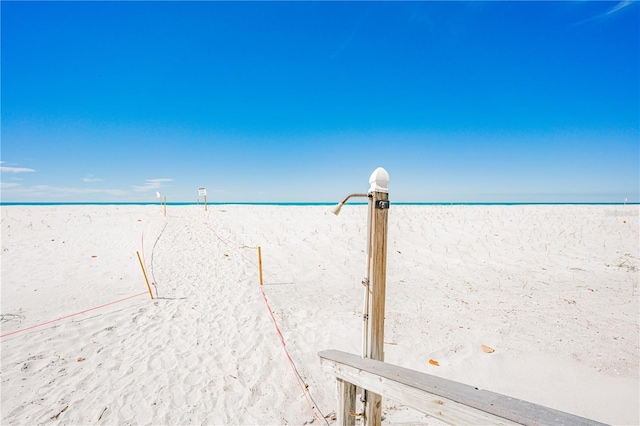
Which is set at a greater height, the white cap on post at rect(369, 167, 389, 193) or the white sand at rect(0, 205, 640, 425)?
the white cap on post at rect(369, 167, 389, 193)

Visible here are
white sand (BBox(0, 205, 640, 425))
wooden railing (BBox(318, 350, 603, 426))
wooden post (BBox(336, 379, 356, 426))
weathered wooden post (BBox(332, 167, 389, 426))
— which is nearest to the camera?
wooden railing (BBox(318, 350, 603, 426))

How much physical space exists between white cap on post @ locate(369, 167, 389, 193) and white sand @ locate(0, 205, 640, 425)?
3.41 metres

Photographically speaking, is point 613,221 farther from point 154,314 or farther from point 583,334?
point 154,314

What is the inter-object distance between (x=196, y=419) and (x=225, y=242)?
1017 cm

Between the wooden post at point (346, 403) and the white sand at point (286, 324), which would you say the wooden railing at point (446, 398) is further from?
the white sand at point (286, 324)

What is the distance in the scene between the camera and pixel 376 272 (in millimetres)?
2971

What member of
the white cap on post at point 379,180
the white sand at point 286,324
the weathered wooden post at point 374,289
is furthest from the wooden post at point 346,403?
the white cap on post at point 379,180

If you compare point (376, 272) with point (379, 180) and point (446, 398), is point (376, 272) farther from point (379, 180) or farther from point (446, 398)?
point (446, 398)

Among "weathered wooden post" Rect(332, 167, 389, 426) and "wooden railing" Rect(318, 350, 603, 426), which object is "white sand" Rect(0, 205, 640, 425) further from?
"wooden railing" Rect(318, 350, 603, 426)

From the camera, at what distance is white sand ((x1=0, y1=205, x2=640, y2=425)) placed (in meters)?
4.32

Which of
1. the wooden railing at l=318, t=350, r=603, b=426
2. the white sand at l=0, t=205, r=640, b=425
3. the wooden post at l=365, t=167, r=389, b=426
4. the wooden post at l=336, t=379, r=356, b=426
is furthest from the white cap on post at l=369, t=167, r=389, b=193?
the white sand at l=0, t=205, r=640, b=425

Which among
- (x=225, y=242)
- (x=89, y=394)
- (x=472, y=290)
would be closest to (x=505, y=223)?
(x=472, y=290)

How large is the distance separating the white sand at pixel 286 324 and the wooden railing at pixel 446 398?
243 centimetres

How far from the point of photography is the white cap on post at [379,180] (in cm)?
287
